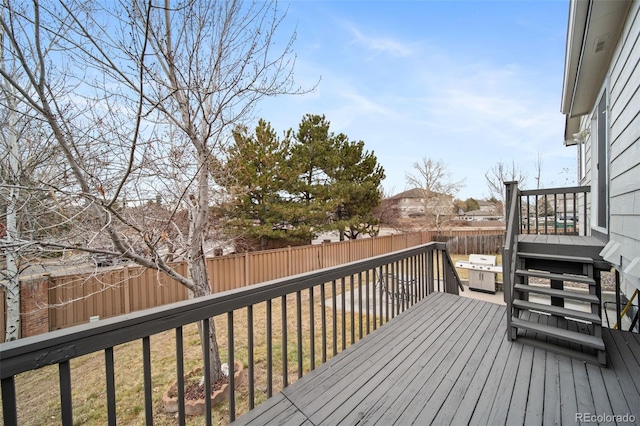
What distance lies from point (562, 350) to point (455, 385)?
126 centimetres

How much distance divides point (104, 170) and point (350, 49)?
18.3ft

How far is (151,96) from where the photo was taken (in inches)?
128

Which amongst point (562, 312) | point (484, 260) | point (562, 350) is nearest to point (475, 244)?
point (484, 260)

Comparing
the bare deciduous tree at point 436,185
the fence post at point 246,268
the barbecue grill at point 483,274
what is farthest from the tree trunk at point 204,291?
the bare deciduous tree at point 436,185

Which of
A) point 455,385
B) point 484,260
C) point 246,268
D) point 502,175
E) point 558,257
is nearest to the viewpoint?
point 455,385

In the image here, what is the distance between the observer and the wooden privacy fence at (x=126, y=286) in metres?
4.46

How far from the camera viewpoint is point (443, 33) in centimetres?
604

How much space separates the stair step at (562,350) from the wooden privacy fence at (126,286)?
4.20 meters

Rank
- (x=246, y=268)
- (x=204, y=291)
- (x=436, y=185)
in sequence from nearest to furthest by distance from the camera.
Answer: (x=204, y=291) < (x=246, y=268) < (x=436, y=185)

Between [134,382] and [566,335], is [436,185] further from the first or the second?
[134,382]

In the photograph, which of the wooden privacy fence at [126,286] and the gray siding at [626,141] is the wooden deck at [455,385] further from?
the wooden privacy fence at [126,286]

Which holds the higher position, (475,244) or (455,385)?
(455,385)

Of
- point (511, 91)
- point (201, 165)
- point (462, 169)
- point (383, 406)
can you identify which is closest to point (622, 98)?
point (383, 406)

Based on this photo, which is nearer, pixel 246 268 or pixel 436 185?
Answer: pixel 246 268
